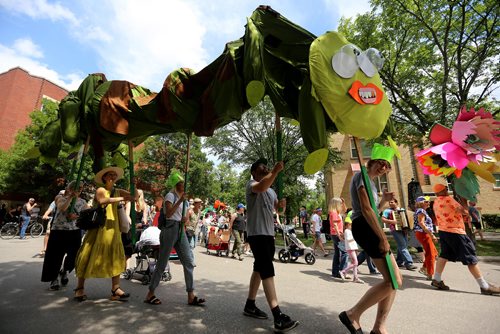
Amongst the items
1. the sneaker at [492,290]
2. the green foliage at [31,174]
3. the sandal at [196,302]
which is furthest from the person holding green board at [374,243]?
the green foliage at [31,174]

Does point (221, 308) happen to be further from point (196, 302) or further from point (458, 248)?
point (458, 248)

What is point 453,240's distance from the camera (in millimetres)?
5055

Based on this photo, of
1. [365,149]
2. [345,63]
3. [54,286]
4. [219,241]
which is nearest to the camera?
[345,63]

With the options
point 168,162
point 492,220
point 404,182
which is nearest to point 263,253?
point 404,182

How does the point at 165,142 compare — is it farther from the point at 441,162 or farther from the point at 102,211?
the point at 441,162

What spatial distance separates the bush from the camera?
75.3ft

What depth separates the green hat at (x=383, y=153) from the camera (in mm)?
2904

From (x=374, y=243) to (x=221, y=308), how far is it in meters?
2.35

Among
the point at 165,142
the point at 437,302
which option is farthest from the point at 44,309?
the point at 165,142

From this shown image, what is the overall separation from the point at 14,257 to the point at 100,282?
4556 mm

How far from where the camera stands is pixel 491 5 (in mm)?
10586

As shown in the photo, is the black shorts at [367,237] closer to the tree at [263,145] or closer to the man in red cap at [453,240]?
the man in red cap at [453,240]

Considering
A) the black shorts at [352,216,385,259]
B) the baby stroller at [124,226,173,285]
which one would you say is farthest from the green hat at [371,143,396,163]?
the baby stroller at [124,226,173,285]

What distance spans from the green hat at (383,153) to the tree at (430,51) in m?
10.1
